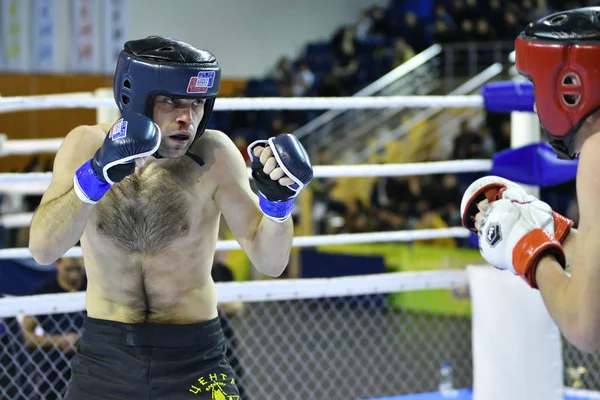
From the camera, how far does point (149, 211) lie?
82.4 inches

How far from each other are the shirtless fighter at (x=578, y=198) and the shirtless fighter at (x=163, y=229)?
0.52 metres

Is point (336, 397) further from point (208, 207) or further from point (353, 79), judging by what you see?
point (353, 79)

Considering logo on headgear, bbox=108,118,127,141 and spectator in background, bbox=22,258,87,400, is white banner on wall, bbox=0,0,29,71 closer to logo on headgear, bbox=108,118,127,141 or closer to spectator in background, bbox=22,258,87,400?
spectator in background, bbox=22,258,87,400

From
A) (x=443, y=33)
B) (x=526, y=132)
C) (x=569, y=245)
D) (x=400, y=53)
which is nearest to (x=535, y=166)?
(x=526, y=132)

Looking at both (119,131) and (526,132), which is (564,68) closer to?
(119,131)

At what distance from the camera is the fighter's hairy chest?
2076 mm

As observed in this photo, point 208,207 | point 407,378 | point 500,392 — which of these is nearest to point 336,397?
point 407,378

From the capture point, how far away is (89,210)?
75.5 inches

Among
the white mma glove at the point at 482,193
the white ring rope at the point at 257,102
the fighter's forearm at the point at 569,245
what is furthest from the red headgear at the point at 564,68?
the white ring rope at the point at 257,102

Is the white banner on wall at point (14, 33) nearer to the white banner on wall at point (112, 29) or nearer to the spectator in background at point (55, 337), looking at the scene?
the white banner on wall at point (112, 29)

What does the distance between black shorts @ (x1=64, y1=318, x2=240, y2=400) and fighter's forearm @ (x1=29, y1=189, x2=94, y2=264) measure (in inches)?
9.2

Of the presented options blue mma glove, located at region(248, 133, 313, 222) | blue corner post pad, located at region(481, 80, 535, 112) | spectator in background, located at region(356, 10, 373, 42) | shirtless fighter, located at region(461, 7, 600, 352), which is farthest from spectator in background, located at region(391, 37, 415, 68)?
shirtless fighter, located at region(461, 7, 600, 352)

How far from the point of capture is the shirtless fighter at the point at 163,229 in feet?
6.47

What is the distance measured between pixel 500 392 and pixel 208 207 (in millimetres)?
1326
